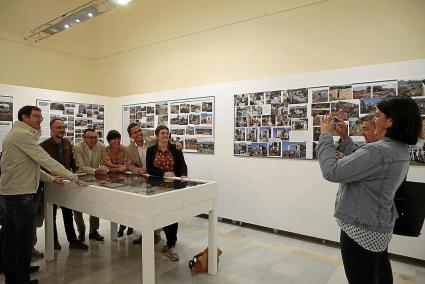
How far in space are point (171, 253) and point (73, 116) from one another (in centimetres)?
413

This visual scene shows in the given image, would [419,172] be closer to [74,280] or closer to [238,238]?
[238,238]

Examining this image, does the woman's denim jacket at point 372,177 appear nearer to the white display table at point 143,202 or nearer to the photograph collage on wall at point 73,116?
the white display table at point 143,202

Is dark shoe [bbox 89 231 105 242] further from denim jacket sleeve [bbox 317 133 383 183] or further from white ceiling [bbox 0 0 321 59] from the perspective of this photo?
white ceiling [bbox 0 0 321 59]

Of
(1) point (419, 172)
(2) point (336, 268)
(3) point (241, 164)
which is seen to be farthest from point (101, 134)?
(1) point (419, 172)

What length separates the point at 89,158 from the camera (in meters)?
3.95

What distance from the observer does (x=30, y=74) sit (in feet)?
21.9

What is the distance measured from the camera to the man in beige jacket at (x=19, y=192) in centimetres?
257

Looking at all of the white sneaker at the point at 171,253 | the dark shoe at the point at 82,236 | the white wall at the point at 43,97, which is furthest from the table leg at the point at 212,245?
the white wall at the point at 43,97

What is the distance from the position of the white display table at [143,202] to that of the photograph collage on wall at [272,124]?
5.46 ft

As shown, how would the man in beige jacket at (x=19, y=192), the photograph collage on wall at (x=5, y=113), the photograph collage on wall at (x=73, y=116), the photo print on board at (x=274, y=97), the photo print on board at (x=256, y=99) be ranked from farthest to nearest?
the photograph collage on wall at (x=73, y=116), the photograph collage on wall at (x=5, y=113), the photo print on board at (x=256, y=99), the photo print on board at (x=274, y=97), the man in beige jacket at (x=19, y=192)

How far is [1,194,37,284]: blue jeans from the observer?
8.51 feet

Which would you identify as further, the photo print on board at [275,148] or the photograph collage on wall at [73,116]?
the photograph collage on wall at [73,116]

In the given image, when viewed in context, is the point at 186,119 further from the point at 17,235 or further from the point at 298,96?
the point at 17,235

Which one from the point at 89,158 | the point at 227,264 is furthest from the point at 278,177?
the point at 89,158
